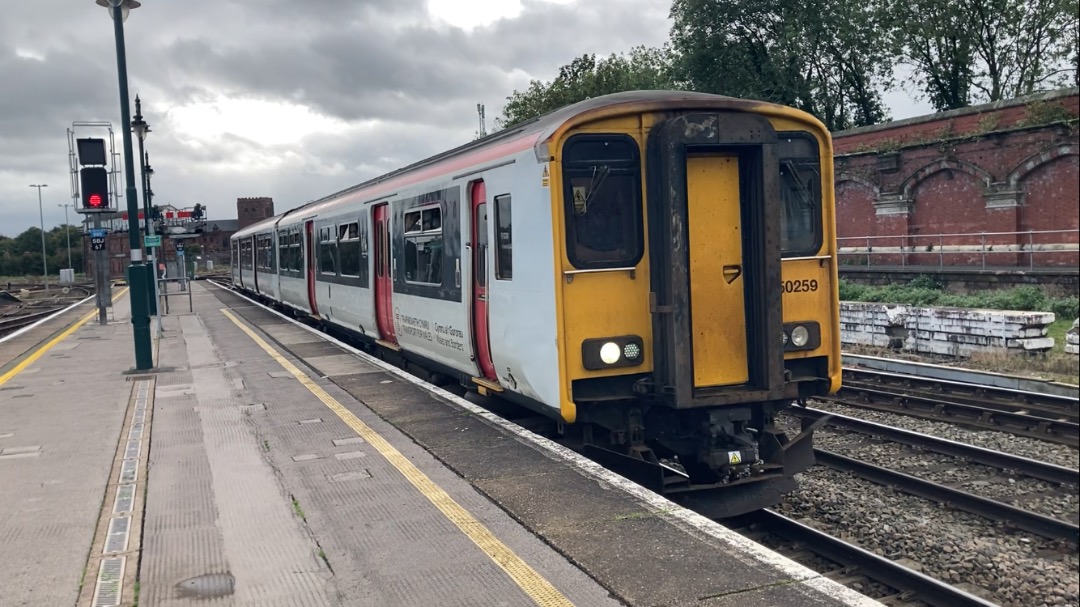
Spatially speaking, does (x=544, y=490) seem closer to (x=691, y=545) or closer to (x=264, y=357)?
(x=691, y=545)

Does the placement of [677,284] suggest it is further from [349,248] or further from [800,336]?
[349,248]

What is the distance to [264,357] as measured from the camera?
14.8 m

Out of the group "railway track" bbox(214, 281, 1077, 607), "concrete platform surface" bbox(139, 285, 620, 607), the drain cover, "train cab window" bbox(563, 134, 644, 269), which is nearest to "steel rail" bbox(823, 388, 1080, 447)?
"railway track" bbox(214, 281, 1077, 607)

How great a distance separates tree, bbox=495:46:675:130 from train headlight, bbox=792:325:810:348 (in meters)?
35.8

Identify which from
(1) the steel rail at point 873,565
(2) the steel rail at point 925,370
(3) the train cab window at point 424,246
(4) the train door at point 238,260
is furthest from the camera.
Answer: (4) the train door at point 238,260

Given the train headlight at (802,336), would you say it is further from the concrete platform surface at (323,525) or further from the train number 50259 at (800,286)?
the concrete platform surface at (323,525)

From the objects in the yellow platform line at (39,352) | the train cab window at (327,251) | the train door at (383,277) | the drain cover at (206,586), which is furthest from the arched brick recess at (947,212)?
the yellow platform line at (39,352)

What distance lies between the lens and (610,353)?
6.30m

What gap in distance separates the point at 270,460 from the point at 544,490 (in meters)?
2.63

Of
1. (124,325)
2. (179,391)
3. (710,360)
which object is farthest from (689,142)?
(124,325)

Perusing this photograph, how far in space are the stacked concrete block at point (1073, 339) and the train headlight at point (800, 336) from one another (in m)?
5.36

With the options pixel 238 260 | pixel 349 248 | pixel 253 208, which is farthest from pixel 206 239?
pixel 349 248

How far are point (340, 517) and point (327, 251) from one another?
444 inches

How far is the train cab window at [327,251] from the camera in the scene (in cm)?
1580
